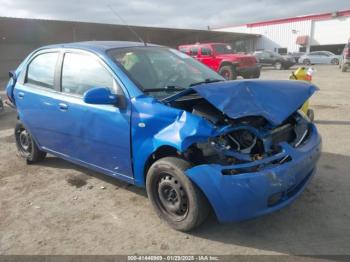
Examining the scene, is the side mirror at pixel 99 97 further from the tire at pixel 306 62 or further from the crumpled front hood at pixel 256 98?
the tire at pixel 306 62

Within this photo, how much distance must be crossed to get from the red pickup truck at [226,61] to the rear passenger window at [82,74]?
12968 mm

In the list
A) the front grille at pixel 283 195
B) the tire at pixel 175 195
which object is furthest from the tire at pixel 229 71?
the tire at pixel 175 195

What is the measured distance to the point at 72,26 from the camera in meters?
27.6

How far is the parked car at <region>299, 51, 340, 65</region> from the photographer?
112 feet

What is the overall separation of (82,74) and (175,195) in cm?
183

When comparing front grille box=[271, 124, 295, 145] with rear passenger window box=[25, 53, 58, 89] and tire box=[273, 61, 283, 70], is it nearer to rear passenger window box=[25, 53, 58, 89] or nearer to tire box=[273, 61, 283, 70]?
rear passenger window box=[25, 53, 58, 89]

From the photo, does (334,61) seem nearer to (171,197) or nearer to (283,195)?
(283,195)

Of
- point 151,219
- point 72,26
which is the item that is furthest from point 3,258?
point 72,26

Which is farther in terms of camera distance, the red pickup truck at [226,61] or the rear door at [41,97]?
the red pickup truck at [226,61]

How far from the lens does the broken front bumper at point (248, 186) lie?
2.90 metres

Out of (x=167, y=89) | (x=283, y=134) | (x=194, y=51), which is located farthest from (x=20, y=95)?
(x=194, y=51)

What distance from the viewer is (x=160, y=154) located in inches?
138

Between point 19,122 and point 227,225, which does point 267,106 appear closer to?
point 227,225

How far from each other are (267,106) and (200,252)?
1401 millimetres
